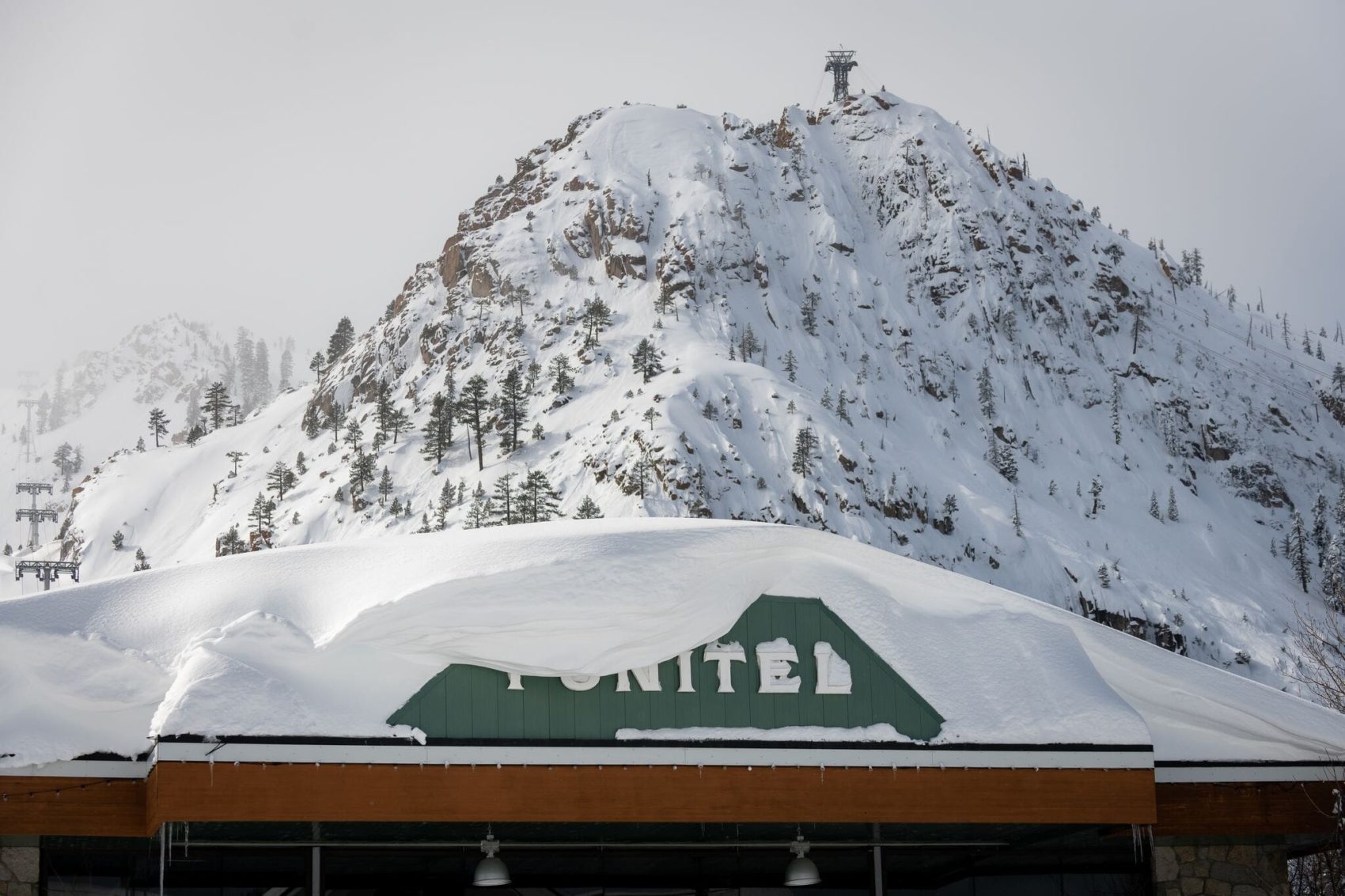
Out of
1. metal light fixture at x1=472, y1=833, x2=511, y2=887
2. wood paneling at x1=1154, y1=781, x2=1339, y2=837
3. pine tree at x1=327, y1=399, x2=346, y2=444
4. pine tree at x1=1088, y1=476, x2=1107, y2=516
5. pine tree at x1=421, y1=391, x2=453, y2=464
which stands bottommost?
metal light fixture at x1=472, y1=833, x2=511, y2=887

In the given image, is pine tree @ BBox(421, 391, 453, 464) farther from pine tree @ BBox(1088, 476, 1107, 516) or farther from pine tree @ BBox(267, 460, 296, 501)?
pine tree @ BBox(1088, 476, 1107, 516)

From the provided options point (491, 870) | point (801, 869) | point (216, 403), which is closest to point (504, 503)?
point (216, 403)

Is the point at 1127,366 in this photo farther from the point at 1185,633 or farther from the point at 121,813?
the point at 121,813

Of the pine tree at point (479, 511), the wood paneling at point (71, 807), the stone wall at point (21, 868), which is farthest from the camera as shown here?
the pine tree at point (479, 511)

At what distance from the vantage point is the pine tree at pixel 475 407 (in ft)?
326

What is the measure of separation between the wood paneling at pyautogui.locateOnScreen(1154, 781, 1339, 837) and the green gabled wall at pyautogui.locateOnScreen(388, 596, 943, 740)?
2783 mm

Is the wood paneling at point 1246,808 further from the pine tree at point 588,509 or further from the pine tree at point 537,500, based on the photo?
the pine tree at point 588,509

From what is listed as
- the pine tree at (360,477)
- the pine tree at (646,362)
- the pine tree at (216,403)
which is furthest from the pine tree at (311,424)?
the pine tree at (646,362)

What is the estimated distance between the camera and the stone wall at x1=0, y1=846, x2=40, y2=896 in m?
13.4

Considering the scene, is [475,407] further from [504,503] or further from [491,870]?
[491,870]

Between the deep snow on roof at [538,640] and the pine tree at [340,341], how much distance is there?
419ft

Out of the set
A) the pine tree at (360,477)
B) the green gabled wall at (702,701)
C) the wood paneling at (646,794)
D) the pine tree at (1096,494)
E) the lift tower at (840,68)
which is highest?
the lift tower at (840,68)

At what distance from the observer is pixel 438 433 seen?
10112 centimetres

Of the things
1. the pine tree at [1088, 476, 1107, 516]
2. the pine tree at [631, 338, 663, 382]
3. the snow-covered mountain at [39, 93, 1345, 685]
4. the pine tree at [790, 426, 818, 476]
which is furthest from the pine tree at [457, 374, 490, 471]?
the pine tree at [1088, 476, 1107, 516]
